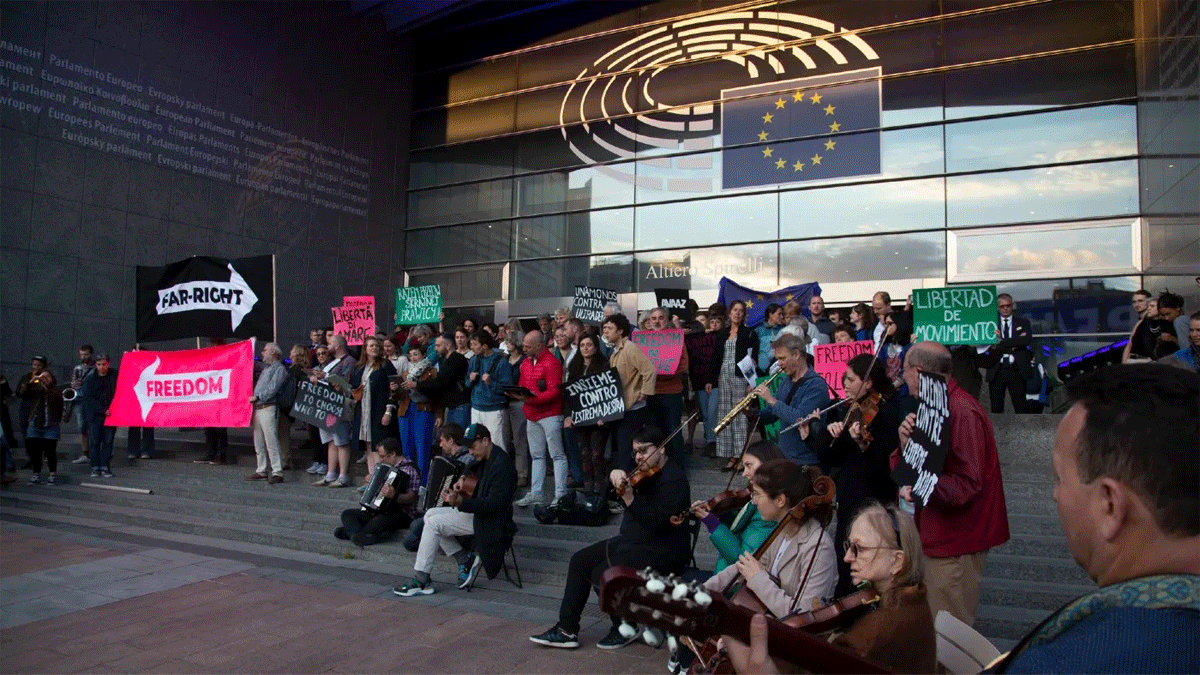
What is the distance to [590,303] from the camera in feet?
43.6

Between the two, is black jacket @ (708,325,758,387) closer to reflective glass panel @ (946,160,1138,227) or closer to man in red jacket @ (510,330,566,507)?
man in red jacket @ (510,330,566,507)

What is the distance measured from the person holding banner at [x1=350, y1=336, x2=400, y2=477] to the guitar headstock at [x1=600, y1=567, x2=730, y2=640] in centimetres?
954

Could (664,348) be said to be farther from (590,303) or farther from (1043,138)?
(1043,138)

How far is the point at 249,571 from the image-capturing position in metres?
8.52

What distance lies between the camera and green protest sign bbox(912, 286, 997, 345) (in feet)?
32.9

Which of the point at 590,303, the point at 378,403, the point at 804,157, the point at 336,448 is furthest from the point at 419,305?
the point at 804,157

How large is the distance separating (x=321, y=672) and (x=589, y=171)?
669 inches

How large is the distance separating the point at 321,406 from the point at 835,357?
6.85m

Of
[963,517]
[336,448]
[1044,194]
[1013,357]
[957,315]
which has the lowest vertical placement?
[336,448]

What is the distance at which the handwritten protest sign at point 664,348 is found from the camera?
10.3 m

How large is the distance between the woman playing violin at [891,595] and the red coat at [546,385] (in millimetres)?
6301

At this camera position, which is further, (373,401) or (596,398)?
(373,401)

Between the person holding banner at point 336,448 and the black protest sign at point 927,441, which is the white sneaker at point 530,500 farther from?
the black protest sign at point 927,441

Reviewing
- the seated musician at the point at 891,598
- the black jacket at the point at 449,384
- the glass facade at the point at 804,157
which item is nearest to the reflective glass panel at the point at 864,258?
the glass facade at the point at 804,157
